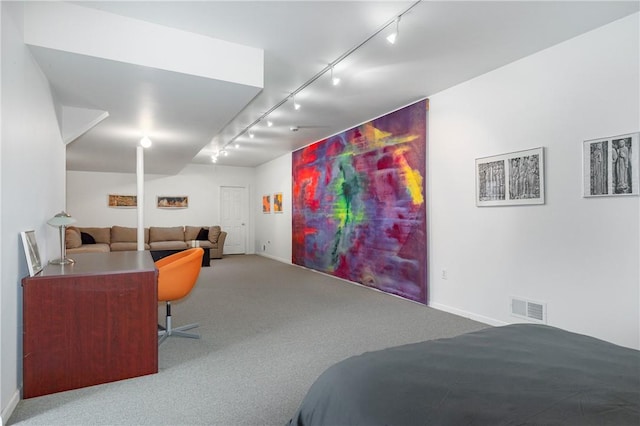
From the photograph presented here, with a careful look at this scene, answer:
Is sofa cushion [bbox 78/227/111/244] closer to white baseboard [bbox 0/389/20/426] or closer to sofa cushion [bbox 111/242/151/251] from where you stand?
sofa cushion [bbox 111/242/151/251]

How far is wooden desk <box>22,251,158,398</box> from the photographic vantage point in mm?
2260

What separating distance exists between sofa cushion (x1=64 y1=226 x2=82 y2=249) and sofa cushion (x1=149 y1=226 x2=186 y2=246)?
5.53ft

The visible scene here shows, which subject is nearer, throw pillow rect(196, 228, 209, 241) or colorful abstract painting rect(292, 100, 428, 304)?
colorful abstract painting rect(292, 100, 428, 304)

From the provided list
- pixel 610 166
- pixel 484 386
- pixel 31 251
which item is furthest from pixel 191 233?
pixel 484 386

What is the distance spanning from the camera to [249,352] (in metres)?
2.99

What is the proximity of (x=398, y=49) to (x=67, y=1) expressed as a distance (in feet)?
8.47

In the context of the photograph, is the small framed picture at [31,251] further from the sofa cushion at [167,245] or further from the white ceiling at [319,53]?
the sofa cushion at [167,245]

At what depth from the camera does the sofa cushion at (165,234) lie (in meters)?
8.98

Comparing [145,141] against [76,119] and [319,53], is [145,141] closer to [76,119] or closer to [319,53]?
[76,119]

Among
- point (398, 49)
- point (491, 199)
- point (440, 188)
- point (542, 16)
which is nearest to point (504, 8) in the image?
point (542, 16)

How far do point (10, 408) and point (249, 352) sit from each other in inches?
60.9

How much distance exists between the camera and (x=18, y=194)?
2213 mm

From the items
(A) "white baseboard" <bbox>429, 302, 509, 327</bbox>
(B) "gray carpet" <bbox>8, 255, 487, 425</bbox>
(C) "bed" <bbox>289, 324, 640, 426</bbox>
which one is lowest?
(B) "gray carpet" <bbox>8, 255, 487, 425</bbox>

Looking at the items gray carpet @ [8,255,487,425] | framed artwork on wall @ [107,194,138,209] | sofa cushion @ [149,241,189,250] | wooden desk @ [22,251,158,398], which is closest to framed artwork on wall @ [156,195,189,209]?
framed artwork on wall @ [107,194,138,209]
